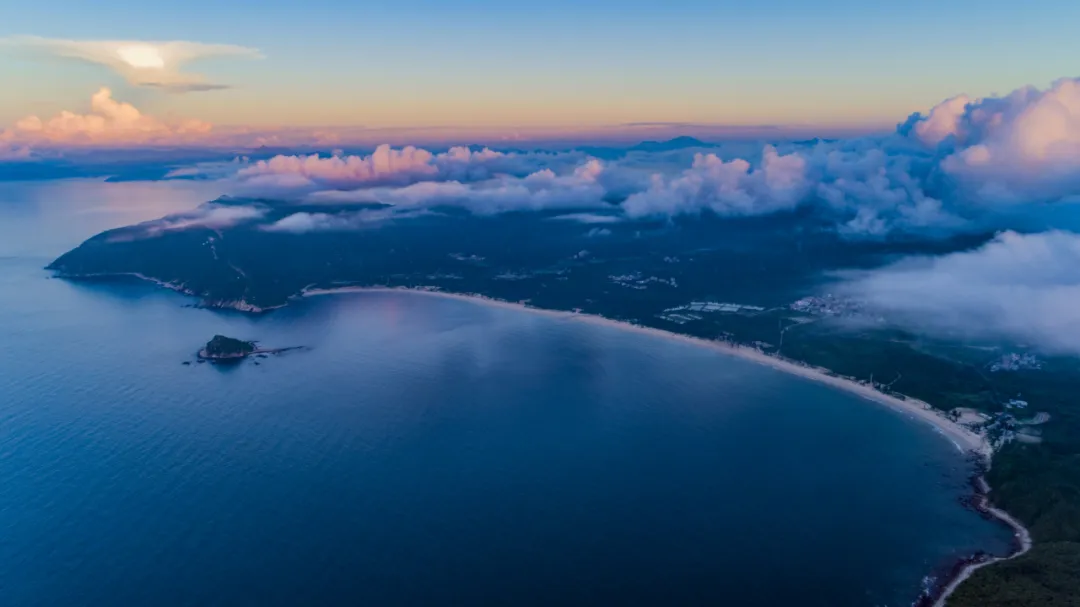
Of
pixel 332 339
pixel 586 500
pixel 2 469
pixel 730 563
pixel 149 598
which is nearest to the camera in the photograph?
pixel 149 598

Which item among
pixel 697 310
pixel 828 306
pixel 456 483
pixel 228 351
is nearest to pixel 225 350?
pixel 228 351

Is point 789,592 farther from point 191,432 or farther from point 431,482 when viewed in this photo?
point 191,432

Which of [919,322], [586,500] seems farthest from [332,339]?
[919,322]

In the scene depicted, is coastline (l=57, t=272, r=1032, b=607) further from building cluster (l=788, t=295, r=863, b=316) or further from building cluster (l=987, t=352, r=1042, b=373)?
building cluster (l=788, t=295, r=863, b=316)

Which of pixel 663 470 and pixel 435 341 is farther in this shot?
pixel 435 341

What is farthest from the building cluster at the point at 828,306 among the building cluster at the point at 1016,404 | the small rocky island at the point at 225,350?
the small rocky island at the point at 225,350
